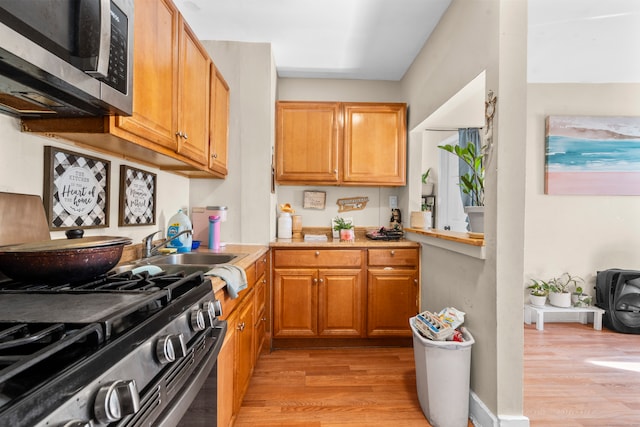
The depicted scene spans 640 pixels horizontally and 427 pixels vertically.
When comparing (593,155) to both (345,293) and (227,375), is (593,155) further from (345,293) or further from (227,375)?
(227,375)

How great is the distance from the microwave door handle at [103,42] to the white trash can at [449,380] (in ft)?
6.17

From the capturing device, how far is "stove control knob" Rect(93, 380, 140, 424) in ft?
1.64

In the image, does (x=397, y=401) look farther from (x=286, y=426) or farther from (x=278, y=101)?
(x=278, y=101)

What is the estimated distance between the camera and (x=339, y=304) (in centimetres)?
275

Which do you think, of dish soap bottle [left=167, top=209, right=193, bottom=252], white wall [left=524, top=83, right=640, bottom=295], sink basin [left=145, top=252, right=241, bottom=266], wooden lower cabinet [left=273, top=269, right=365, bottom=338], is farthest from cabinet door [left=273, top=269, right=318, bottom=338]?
white wall [left=524, top=83, right=640, bottom=295]

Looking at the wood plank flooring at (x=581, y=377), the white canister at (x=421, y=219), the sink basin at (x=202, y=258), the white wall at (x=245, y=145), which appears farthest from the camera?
the white canister at (x=421, y=219)

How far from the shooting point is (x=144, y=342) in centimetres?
68

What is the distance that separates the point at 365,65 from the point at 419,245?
1.81 m

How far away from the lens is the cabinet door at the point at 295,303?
2725 millimetres

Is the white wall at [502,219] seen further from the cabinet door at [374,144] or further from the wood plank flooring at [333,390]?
the cabinet door at [374,144]

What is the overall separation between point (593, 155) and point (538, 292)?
62.8 inches

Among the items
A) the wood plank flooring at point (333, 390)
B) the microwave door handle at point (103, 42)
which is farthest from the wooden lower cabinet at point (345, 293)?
the microwave door handle at point (103, 42)

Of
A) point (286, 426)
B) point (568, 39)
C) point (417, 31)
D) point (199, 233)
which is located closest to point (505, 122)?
point (417, 31)

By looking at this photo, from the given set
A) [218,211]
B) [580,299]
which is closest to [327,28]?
[218,211]
